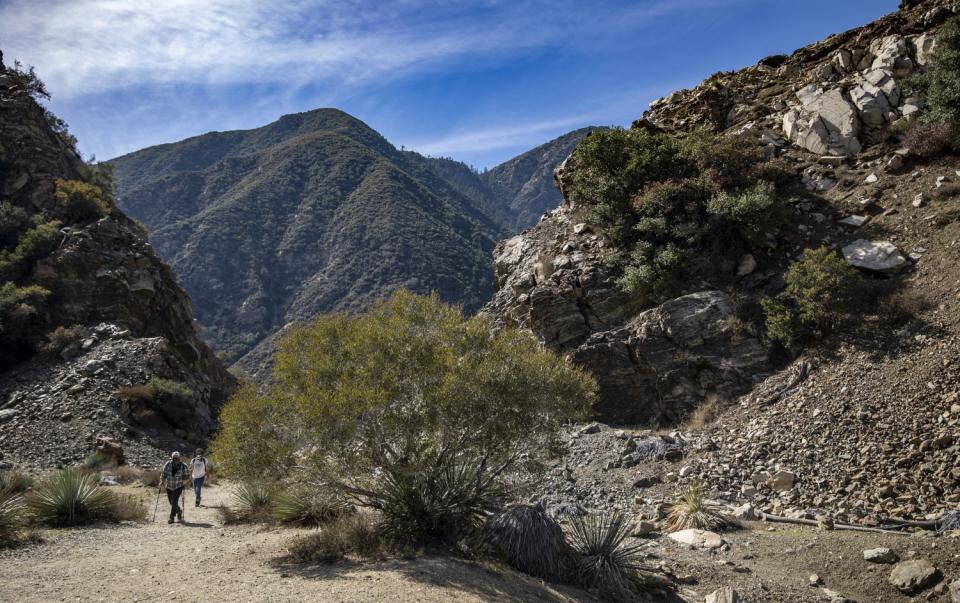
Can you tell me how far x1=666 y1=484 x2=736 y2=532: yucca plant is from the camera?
998 centimetres

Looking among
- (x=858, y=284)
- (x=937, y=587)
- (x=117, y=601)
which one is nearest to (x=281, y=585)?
(x=117, y=601)

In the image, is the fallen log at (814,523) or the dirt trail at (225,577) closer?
the dirt trail at (225,577)

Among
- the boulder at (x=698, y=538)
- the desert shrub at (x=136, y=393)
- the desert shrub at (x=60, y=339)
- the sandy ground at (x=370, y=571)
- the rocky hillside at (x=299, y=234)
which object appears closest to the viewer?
the sandy ground at (x=370, y=571)

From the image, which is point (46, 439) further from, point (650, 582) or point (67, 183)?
point (650, 582)

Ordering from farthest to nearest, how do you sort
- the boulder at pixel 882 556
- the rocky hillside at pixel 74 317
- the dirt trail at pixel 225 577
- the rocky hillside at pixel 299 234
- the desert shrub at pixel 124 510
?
the rocky hillside at pixel 299 234 < the rocky hillside at pixel 74 317 < the desert shrub at pixel 124 510 < the boulder at pixel 882 556 < the dirt trail at pixel 225 577

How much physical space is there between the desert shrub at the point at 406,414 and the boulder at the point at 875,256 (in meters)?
10.6

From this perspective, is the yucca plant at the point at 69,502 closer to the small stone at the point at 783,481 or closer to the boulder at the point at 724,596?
the boulder at the point at 724,596

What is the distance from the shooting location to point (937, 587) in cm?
686

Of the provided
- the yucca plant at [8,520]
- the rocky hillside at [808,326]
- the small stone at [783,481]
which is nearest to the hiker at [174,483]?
the yucca plant at [8,520]

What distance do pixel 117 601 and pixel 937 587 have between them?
10.1m

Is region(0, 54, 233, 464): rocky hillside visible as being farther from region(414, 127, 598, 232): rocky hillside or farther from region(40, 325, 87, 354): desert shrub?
region(414, 127, 598, 232): rocky hillside

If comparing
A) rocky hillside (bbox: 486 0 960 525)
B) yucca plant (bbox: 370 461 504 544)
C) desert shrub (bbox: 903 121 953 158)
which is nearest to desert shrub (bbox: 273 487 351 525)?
yucca plant (bbox: 370 461 504 544)

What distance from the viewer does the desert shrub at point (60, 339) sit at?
74.1 feet

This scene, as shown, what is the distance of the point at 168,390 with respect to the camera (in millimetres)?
22062
